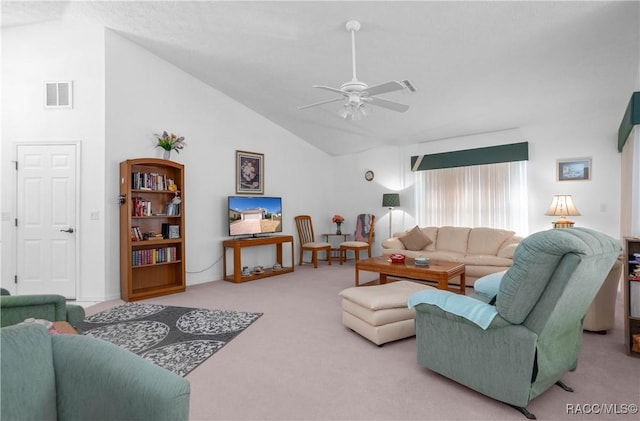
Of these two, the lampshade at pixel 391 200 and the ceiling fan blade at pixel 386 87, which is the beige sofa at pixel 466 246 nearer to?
the lampshade at pixel 391 200

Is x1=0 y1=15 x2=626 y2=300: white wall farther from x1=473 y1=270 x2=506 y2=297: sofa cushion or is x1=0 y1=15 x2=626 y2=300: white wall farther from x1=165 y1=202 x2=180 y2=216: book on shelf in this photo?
x1=473 y1=270 x2=506 y2=297: sofa cushion

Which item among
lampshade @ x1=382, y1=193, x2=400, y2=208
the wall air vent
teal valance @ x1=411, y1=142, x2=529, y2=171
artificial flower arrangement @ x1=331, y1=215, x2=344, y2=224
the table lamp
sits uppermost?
the wall air vent

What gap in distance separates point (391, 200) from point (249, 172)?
280 cm

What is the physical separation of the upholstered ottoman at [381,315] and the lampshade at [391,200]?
3.62m

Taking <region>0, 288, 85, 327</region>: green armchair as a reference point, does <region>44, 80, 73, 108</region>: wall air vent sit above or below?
above

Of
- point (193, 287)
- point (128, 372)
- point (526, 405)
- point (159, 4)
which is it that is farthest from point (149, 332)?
point (159, 4)

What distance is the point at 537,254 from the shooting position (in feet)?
5.42

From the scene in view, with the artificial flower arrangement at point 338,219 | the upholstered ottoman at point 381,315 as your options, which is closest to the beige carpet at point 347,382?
the upholstered ottoman at point 381,315

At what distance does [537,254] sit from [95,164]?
4.91 m

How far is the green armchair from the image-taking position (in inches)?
81.0

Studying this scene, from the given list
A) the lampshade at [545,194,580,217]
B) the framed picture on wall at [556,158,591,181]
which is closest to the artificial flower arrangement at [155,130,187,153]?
the lampshade at [545,194,580,217]

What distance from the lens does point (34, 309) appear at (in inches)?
85.2

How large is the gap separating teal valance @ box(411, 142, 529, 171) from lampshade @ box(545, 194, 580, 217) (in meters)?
0.89

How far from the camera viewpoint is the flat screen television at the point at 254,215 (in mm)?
5645
